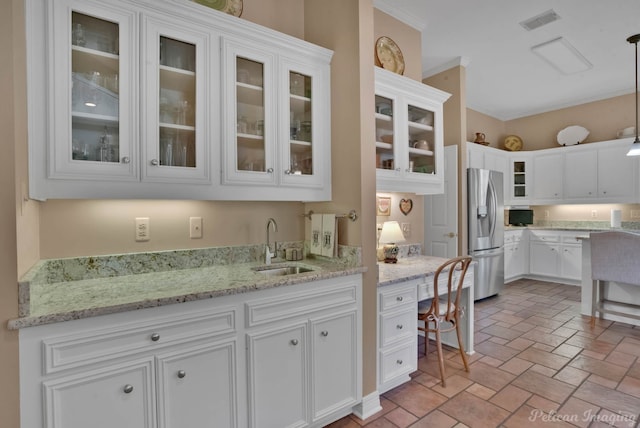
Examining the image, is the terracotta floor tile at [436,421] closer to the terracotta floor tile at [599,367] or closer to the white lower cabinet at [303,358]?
the white lower cabinet at [303,358]

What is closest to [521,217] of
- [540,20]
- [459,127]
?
[459,127]

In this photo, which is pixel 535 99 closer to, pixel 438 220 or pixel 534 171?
pixel 534 171

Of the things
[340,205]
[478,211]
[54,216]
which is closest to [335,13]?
[340,205]

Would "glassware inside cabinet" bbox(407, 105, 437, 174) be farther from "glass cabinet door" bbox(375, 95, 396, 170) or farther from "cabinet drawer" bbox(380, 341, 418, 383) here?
"cabinet drawer" bbox(380, 341, 418, 383)

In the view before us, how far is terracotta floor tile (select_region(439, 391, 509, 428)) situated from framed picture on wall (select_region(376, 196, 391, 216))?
1519 mm

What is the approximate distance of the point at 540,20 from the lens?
3016mm

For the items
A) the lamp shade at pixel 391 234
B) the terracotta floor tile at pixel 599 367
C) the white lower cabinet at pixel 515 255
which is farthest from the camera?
the white lower cabinet at pixel 515 255

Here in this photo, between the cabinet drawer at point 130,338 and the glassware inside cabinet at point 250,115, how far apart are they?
87 cm

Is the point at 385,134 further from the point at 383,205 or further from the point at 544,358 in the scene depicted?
the point at 544,358

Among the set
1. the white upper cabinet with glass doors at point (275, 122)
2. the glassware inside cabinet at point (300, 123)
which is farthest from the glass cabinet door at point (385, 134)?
the glassware inside cabinet at point (300, 123)

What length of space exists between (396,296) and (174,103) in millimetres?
1794

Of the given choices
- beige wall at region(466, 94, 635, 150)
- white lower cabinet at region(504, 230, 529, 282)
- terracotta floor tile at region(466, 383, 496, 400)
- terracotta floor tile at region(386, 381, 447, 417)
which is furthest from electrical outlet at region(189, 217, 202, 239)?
beige wall at region(466, 94, 635, 150)

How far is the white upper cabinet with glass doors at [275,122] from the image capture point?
6.11 ft

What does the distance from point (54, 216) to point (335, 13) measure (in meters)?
2.08
